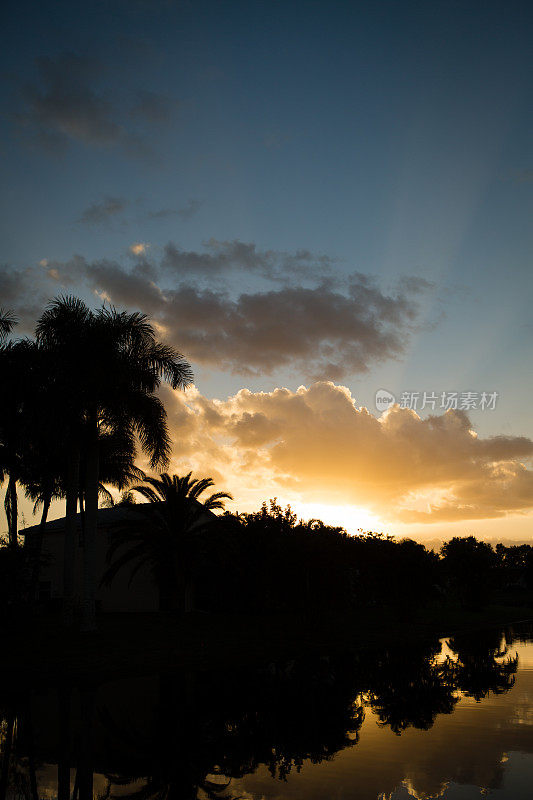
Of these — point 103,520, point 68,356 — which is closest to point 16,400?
point 68,356

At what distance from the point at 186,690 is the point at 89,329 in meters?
16.8

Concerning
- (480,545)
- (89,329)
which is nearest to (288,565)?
(89,329)

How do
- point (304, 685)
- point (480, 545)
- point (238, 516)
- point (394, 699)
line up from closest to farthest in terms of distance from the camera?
point (394, 699)
point (304, 685)
point (238, 516)
point (480, 545)

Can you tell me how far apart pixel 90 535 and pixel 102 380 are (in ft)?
20.6

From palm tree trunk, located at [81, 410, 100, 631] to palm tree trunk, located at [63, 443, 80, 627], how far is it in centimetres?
234

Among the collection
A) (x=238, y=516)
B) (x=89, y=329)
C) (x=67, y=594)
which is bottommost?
(x=67, y=594)

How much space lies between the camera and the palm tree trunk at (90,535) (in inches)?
1010

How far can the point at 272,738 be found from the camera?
998 cm

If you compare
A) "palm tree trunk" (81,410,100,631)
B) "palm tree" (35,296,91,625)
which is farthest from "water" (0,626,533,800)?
"palm tree" (35,296,91,625)

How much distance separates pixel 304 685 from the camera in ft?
51.7

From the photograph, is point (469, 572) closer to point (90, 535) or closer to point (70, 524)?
point (70, 524)

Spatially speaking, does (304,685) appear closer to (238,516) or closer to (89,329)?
(89,329)

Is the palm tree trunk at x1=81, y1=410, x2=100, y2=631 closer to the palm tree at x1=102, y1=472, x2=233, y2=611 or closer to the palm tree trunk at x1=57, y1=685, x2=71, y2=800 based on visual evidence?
the palm tree at x1=102, y1=472, x2=233, y2=611

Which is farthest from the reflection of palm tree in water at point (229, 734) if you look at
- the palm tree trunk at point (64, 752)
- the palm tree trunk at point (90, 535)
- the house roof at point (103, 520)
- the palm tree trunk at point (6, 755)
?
the house roof at point (103, 520)
